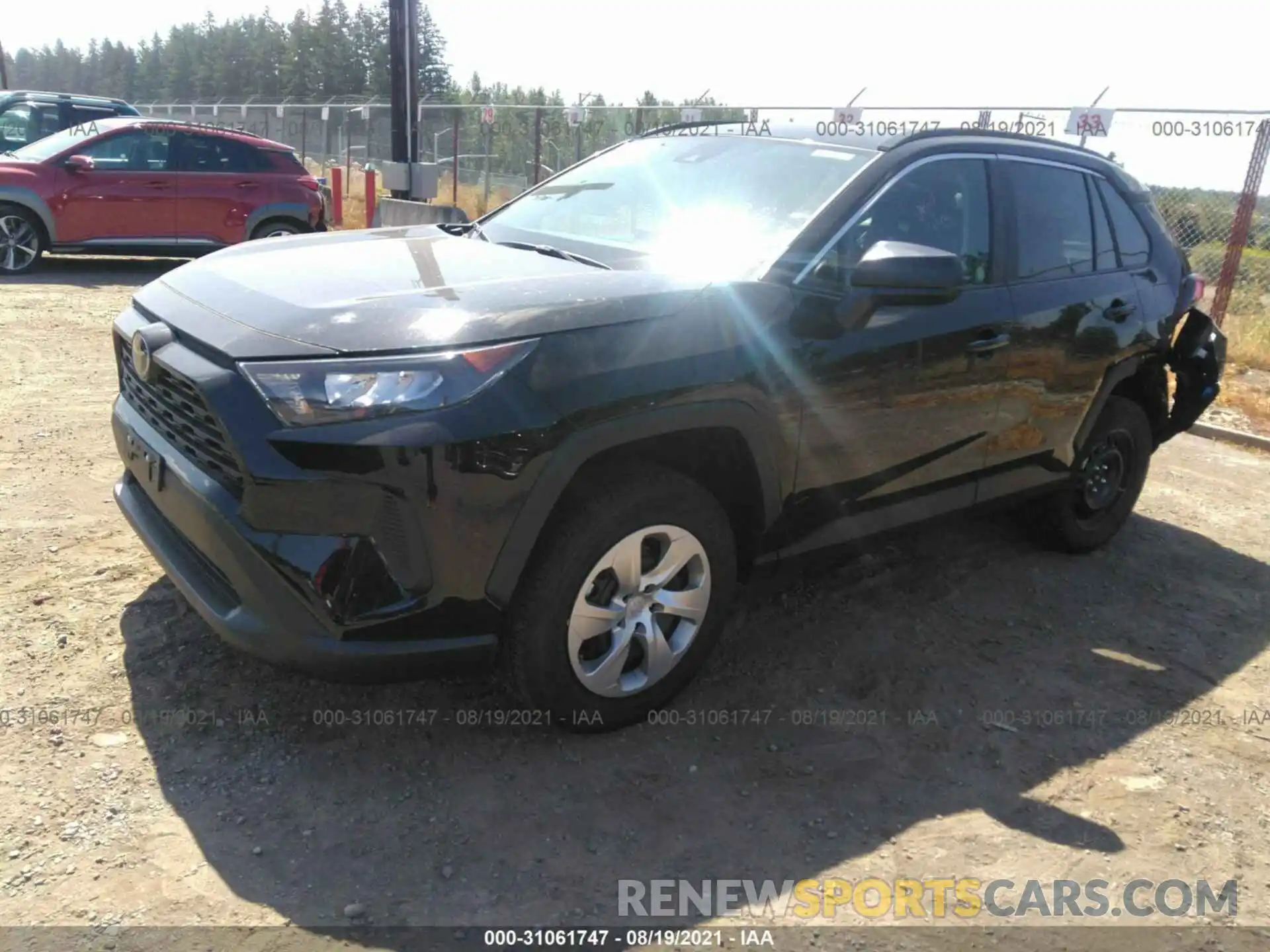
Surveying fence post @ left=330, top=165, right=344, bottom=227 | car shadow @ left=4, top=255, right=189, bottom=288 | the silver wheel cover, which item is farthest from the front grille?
fence post @ left=330, top=165, right=344, bottom=227

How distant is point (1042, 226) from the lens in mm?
4137

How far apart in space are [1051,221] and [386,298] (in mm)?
2872

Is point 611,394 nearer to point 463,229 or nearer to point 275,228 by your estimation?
point 463,229

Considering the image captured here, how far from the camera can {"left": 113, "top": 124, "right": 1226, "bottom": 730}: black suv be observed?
2.49 m

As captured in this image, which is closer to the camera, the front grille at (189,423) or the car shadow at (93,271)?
the front grille at (189,423)

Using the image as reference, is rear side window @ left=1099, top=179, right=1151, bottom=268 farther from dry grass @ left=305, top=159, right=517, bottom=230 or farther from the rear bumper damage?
dry grass @ left=305, top=159, right=517, bottom=230

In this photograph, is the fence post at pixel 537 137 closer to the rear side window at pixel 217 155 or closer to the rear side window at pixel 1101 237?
the rear side window at pixel 217 155

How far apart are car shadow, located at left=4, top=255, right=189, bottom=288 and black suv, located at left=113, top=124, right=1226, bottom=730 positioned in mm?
7888

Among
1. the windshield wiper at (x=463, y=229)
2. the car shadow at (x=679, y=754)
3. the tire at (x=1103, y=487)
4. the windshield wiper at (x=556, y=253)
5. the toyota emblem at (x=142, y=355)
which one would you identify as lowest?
the car shadow at (x=679, y=754)

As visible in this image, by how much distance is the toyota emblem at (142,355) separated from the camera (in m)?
2.89

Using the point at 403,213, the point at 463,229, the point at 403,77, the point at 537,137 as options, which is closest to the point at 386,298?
the point at 463,229

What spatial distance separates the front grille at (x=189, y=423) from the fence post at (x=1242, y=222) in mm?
8956

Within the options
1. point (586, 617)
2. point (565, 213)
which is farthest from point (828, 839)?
point (565, 213)

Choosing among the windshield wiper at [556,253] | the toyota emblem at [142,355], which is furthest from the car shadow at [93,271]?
the toyota emblem at [142,355]
